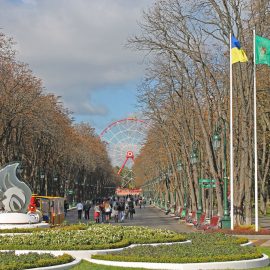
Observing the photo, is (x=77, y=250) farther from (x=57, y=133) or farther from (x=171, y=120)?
(x=57, y=133)

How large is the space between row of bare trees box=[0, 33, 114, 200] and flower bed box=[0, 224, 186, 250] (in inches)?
804

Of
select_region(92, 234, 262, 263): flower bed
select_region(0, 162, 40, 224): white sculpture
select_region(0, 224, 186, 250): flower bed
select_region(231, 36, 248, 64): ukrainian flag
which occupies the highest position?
select_region(231, 36, 248, 64): ukrainian flag

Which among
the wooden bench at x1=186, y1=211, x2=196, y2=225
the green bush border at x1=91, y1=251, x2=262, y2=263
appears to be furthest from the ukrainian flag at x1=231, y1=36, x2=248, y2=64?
the wooden bench at x1=186, y1=211, x2=196, y2=225

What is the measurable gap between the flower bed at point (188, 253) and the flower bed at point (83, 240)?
1450mm

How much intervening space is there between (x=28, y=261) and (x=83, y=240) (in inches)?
210

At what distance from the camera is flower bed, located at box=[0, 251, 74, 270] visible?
14805mm

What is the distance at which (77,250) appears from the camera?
19156 millimetres

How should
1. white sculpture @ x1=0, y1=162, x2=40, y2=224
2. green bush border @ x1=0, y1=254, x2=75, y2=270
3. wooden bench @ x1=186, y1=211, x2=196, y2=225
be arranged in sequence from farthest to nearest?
wooden bench @ x1=186, y1=211, x2=196, y2=225
white sculpture @ x1=0, y1=162, x2=40, y2=224
green bush border @ x1=0, y1=254, x2=75, y2=270

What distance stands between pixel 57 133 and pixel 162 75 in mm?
20627

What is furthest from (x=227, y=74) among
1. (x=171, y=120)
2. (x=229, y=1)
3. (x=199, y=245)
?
(x=199, y=245)

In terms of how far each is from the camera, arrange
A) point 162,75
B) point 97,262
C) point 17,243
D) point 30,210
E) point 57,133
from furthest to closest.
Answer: point 57,133 → point 162,75 → point 30,210 → point 17,243 → point 97,262

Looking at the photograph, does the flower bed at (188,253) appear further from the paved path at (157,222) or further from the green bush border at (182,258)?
the paved path at (157,222)

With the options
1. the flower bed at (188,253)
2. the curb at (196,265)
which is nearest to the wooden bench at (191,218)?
the flower bed at (188,253)

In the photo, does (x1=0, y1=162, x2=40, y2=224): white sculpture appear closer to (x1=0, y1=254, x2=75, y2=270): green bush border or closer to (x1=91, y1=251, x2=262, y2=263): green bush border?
(x1=91, y1=251, x2=262, y2=263): green bush border
